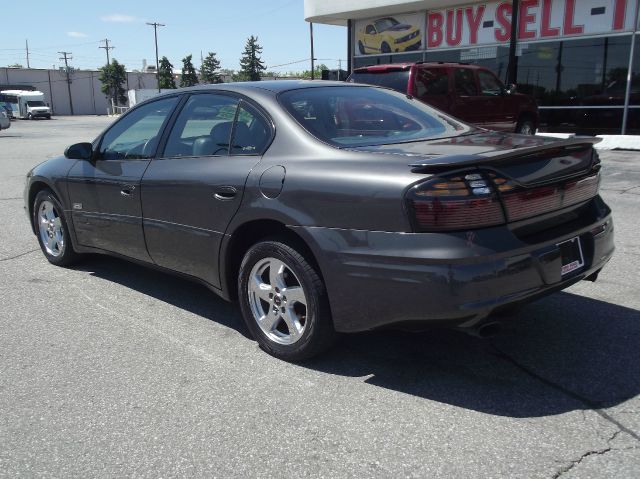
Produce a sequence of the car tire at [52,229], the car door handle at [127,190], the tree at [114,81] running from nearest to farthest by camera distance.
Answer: the car door handle at [127,190], the car tire at [52,229], the tree at [114,81]

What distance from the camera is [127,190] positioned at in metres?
4.39

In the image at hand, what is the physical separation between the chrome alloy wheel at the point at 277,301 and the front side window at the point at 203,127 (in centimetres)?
83

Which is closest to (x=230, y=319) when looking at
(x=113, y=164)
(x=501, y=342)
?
(x=113, y=164)

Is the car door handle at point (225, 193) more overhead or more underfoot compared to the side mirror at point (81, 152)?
more underfoot

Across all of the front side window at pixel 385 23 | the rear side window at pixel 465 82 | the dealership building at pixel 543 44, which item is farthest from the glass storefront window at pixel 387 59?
the rear side window at pixel 465 82

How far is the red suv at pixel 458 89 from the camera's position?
10.6 meters

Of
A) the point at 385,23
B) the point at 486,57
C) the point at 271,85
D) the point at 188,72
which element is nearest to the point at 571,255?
the point at 271,85

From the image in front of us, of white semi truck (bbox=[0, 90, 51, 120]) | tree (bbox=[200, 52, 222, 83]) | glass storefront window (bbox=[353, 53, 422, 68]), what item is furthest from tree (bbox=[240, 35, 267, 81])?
glass storefront window (bbox=[353, 53, 422, 68])

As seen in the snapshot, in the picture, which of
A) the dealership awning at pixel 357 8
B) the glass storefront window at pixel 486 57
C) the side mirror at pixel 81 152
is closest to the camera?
the side mirror at pixel 81 152

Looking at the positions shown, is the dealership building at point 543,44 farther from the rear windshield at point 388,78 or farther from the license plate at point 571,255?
the license plate at point 571,255

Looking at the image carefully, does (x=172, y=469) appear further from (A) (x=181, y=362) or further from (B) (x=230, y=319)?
(B) (x=230, y=319)

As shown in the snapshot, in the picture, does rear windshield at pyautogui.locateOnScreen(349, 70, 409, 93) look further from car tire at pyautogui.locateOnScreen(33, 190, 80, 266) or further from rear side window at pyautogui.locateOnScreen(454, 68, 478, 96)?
car tire at pyautogui.locateOnScreen(33, 190, 80, 266)

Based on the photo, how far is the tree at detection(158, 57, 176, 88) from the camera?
91.4 m

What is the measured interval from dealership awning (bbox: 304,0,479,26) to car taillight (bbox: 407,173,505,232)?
717 inches
